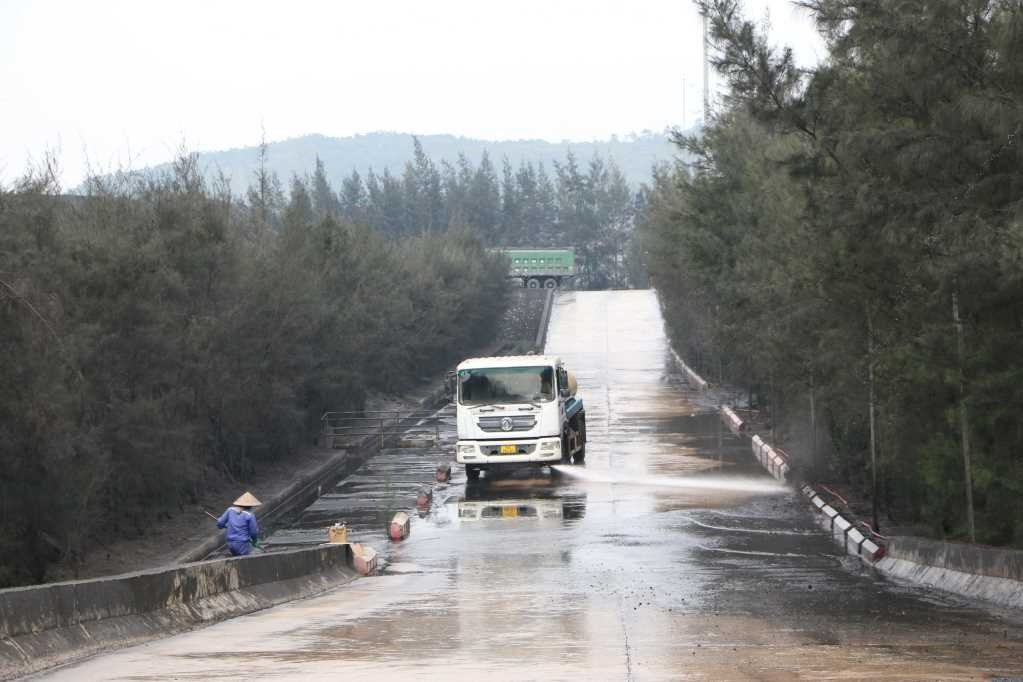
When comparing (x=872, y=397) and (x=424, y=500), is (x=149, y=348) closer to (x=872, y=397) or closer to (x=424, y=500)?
(x=424, y=500)

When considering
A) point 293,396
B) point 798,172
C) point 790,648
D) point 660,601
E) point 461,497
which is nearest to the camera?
point 790,648

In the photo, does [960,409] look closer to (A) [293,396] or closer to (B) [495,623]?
(B) [495,623]

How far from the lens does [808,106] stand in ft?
64.1

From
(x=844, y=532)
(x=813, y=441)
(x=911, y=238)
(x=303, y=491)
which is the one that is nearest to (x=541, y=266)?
(x=303, y=491)

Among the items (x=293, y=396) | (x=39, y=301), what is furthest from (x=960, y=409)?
(x=293, y=396)

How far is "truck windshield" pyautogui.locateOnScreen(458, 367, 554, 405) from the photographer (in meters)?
34.0

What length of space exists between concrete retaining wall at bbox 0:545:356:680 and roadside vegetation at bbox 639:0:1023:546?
822 cm

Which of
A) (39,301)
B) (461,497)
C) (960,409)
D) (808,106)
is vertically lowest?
(461,497)

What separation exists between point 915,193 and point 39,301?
11.3 m

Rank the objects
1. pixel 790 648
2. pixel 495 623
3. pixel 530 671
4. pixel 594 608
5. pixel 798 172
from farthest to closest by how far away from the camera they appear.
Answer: pixel 798 172, pixel 594 608, pixel 495 623, pixel 790 648, pixel 530 671

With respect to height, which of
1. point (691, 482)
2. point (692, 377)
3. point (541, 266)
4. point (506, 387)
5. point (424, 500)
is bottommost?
point (691, 482)

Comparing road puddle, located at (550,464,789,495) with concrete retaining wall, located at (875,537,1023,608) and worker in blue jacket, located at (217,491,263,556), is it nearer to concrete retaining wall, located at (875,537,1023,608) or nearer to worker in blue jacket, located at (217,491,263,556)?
concrete retaining wall, located at (875,537,1023,608)

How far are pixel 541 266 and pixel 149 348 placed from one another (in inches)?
4466

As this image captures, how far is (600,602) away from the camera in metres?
16.8
